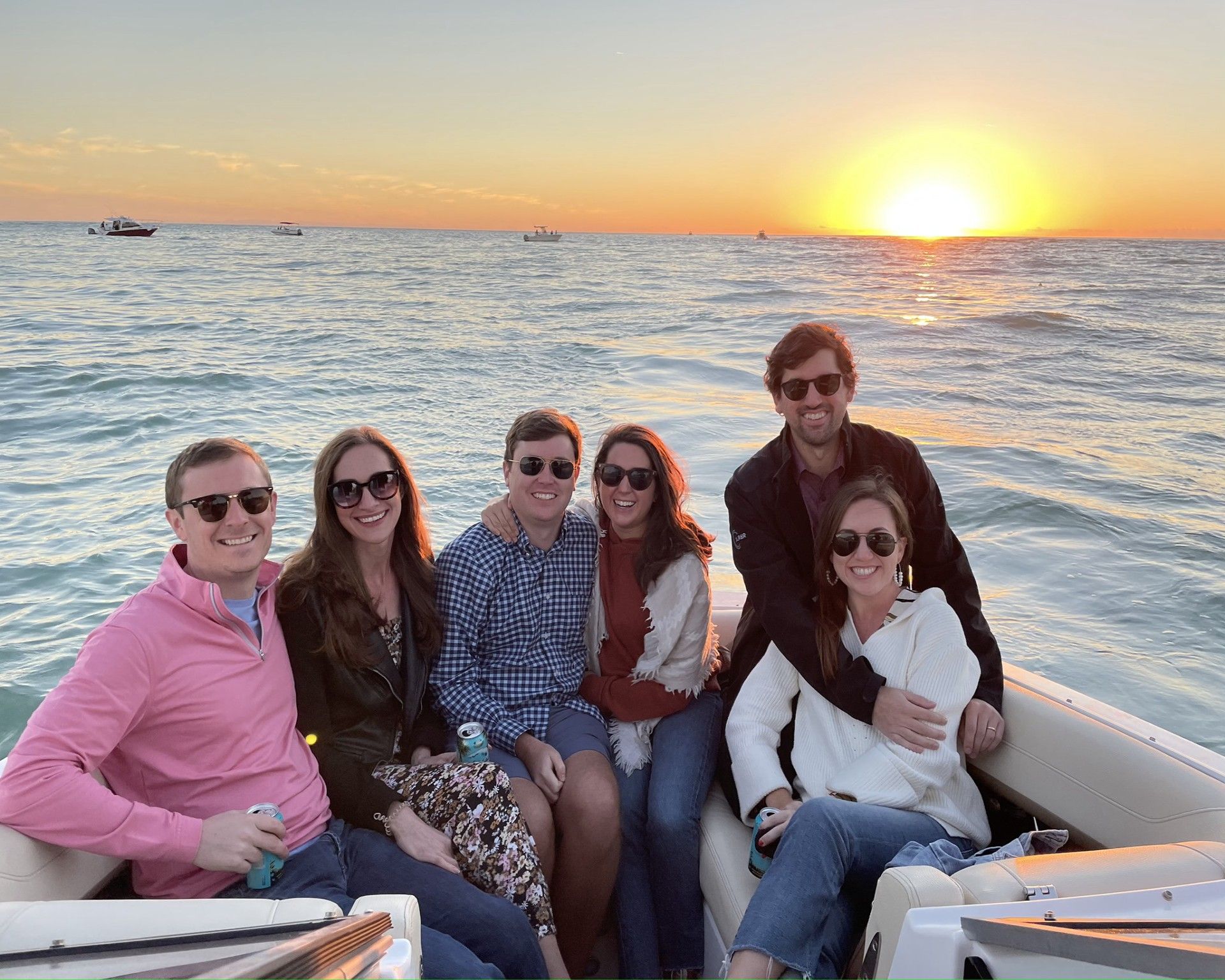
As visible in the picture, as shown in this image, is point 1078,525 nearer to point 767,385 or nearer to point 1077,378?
point 767,385

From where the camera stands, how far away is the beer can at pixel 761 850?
2199 millimetres

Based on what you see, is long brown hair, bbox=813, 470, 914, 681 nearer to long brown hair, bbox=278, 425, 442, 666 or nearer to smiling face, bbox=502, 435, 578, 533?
smiling face, bbox=502, 435, 578, 533

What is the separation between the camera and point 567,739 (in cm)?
256

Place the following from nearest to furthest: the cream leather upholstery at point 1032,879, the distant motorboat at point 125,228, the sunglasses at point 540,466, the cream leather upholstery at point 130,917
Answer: the cream leather upholstery at point 130,917 → the cream leather upholstery at point 1032,879 → the sunglasses at point 540,466 → the distant motorboat at point 125,228

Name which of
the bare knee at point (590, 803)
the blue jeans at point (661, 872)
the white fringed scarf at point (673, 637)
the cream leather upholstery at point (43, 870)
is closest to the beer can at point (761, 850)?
the blue jeans at point (661, 872)

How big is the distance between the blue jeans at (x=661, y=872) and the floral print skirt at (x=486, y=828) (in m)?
0.26

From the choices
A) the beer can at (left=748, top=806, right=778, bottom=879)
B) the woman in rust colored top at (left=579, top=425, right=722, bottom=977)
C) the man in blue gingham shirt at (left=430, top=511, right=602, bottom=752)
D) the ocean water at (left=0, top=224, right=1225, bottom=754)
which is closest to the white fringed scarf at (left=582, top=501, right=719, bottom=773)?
the woman in rust colored top at (left=579, top=425, right=722, bottom=977)

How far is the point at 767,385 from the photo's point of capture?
2.83m

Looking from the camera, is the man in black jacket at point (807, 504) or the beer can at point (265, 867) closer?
the beer can at point (265, 867)

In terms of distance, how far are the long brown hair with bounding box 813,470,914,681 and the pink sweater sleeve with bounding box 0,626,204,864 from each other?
1558mm

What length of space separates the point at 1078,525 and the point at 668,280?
2422 centimetres

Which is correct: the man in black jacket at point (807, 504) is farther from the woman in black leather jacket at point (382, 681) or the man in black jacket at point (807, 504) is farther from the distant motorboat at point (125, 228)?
the distant motorboat at point (125, 228)

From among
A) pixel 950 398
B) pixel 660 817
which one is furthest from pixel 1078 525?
pixel 660 817

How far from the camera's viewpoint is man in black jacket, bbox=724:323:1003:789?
2543 mm
